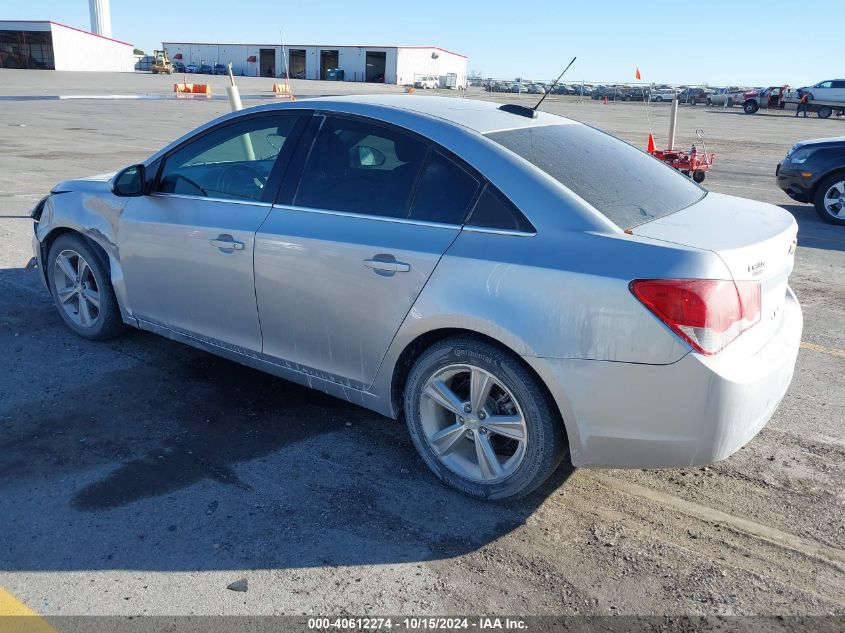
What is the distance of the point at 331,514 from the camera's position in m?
3.40

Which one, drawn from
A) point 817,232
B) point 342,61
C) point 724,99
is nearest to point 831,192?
point 817,232

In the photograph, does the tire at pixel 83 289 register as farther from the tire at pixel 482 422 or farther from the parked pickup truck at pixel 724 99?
the parked pickup truck at pixel 724 99

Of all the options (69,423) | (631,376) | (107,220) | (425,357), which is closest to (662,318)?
(631,376)

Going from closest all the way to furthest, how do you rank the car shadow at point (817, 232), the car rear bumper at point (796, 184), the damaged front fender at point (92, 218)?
the damaged front fender at point (92, 218) < the car shadow at point (817, 232) < the car rear bumper at point (796, 184)

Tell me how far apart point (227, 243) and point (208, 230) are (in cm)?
19

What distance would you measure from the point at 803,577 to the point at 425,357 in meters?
1.77

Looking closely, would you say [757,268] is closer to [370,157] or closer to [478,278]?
[478,278]

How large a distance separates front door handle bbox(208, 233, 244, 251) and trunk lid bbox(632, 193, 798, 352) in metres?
2.06

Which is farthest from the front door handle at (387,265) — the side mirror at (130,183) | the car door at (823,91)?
the car door at (823,91)

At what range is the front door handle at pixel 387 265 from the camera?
3477 mm

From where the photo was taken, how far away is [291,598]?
2.86m

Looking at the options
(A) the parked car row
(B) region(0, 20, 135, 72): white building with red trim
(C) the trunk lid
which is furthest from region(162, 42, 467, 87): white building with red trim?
(C) the trunk lid

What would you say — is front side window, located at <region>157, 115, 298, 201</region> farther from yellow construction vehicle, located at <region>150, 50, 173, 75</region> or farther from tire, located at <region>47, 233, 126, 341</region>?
yellow construction vehicle, located at <region>150, 50, 173, 75</region>

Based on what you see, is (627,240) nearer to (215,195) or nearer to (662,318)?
(662,318)
